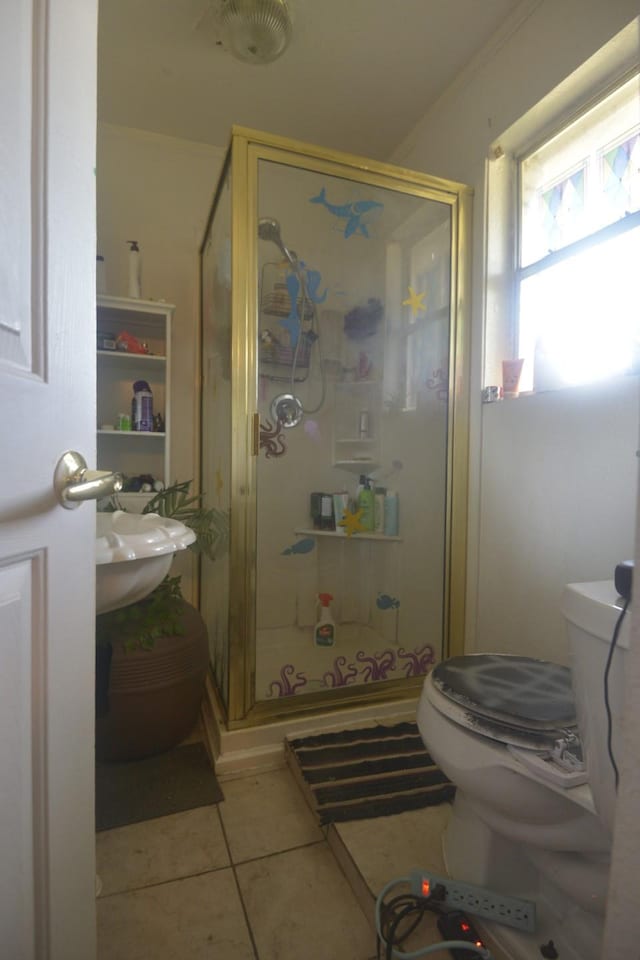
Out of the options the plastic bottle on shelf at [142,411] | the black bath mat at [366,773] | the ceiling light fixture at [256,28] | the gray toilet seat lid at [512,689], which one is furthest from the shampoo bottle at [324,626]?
the ceiling light fixture at [256,28]

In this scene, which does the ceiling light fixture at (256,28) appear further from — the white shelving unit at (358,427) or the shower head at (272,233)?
the white shelving unit at (358,427)

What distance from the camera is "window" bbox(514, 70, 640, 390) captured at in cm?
117

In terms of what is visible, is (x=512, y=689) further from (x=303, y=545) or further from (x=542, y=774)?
(x=303, y=545)

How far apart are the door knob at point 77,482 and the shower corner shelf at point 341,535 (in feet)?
3.90

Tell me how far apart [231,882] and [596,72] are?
2.26 m

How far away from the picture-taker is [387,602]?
1.70 metres

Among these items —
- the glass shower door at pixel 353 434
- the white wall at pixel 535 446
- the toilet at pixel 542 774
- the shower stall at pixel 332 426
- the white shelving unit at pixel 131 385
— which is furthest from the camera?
the white shelving unit at pixel 131 385

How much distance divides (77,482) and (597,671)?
674 mm

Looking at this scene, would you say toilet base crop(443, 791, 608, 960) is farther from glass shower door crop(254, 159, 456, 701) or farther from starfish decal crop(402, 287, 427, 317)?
starfish decal crop(402, 287, 427, 317)

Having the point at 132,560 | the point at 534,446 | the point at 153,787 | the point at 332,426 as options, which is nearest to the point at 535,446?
the point at 534,446

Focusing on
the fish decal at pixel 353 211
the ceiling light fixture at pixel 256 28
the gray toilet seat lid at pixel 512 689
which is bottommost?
the gray toilet seat lid at pixel 512 689

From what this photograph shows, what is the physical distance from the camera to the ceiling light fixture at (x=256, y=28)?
138cm

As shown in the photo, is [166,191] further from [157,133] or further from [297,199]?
[297,199]

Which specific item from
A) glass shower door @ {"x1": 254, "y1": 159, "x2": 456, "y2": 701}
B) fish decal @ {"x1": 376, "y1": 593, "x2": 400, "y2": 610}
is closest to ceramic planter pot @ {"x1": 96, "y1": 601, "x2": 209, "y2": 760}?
glass shower door @ {"x1": 254, "y1": 159, "x2": 456, "y2": 701}
